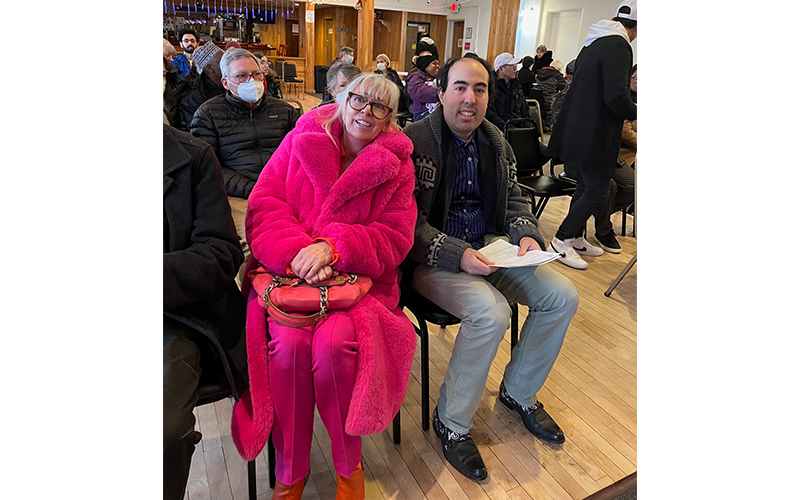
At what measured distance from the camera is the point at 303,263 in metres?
1.45

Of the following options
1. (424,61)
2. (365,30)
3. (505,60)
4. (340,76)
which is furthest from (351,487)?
(365,30)

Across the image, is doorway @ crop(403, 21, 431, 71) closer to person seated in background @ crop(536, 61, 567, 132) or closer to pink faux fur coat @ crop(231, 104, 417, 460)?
person seated in background @ crop(536, 61, 567, 132)

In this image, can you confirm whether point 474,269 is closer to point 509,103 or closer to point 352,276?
point 352,276

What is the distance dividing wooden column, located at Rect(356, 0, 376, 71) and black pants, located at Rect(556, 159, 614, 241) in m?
12.2

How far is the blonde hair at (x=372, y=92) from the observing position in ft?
5.34

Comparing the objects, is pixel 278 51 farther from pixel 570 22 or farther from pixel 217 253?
pixel 217 253

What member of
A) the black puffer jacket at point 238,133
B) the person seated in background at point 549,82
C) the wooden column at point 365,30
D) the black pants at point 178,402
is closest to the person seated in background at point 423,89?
the black puffer jacket at point 238,133

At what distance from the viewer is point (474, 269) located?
5.74ft

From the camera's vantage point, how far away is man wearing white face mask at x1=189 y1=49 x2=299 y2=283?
8.46 feet

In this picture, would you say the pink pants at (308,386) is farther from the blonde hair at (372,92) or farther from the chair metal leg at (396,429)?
the blonde hair at (372,92)

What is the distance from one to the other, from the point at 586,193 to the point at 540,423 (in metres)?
2.00

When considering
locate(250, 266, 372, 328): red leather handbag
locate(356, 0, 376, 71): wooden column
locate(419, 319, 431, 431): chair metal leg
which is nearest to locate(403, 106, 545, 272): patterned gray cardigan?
locate(419, 319, 431, 431): chair metal leg

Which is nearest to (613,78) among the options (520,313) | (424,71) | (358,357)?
(520,313)

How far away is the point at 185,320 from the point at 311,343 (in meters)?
0.33
